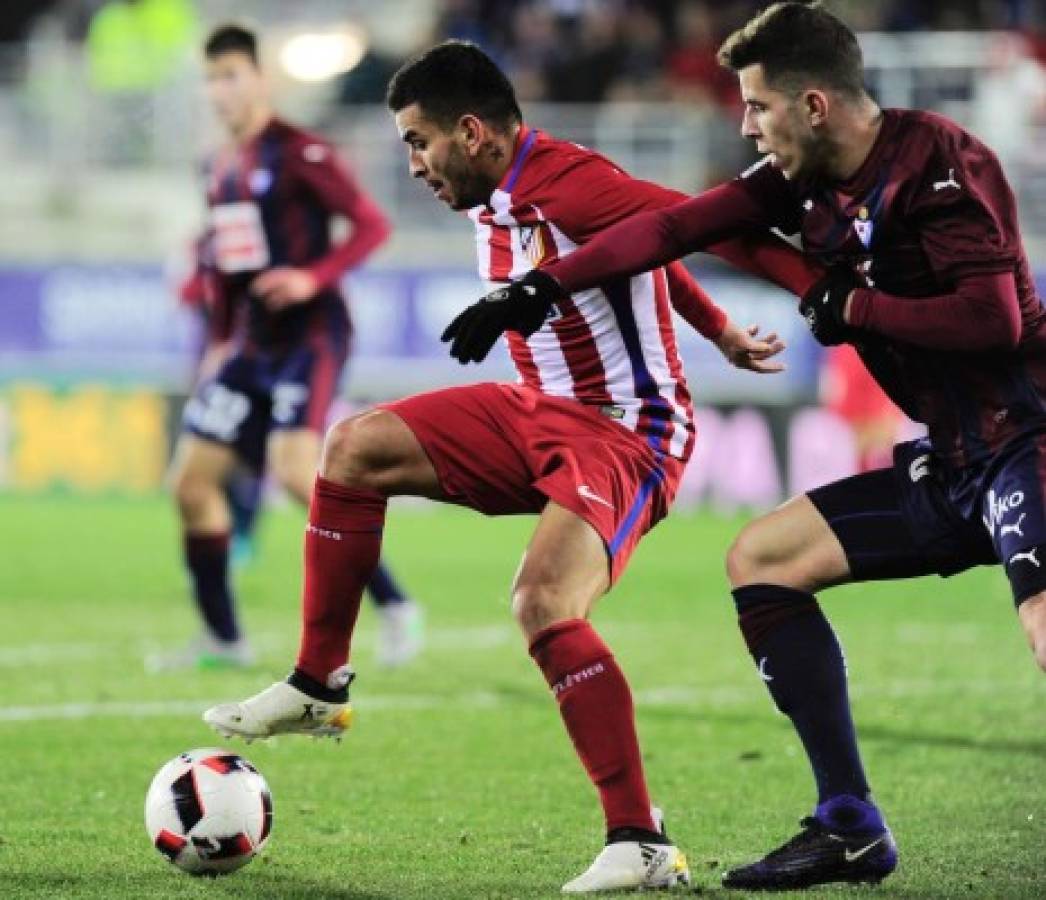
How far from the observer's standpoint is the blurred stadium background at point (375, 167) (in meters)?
18.4

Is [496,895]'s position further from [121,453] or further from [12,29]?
[12,29]

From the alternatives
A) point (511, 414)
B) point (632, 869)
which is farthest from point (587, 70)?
point (632, 869)

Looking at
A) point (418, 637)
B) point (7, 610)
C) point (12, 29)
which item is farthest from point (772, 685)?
point (12, 29)

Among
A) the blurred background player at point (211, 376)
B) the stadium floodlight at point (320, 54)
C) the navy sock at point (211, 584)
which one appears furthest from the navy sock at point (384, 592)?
the stadium floodlight at point (320, 54)

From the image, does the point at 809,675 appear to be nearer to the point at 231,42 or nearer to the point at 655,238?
the point at 655,238

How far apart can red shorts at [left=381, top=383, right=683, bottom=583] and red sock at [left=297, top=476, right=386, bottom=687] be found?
0.22m

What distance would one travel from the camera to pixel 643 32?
70.7ft

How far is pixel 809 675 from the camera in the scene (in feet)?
17.3

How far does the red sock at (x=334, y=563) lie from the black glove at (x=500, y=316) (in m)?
0.62

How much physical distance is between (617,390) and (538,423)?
232 millimetres

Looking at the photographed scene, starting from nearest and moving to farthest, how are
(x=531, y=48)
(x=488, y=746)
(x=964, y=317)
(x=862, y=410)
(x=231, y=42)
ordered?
1. (x=964, y=317)
2. (x=488, y=746)
3. (x=231, y=42)
4. (x=862, y=410)
5. (x=531, y=48)

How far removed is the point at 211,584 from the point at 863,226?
15.9 feet

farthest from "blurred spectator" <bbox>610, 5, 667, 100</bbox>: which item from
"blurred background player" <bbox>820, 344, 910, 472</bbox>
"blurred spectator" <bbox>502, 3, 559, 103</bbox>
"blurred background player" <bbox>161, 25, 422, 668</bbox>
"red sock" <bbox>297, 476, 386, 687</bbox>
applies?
"red sock" <bbox>297, 476, 386, 687</bbox>

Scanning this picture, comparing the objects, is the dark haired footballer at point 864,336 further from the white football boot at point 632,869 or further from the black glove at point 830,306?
the white football boot at point 632,869
